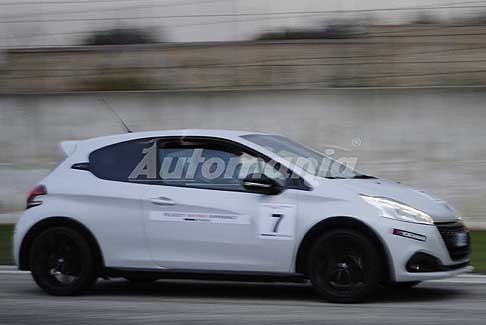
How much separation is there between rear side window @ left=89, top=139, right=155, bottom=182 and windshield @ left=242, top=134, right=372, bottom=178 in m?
1.12

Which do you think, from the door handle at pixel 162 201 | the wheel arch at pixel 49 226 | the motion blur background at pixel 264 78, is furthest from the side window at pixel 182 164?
the motion blur background at pixel 264 78

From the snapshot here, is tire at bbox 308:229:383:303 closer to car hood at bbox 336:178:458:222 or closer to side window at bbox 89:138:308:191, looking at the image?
car hood at bbox 336:178:458:222

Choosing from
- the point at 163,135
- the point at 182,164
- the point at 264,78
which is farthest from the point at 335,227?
the point at 264,78

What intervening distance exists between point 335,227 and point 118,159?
243 centimetres

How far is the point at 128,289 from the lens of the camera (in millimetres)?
10633

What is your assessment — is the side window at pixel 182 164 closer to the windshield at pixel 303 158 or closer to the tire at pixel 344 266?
the windshield at pixel 303 158

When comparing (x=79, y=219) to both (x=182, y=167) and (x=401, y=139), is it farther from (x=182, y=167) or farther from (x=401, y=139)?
(x=401, y=139)

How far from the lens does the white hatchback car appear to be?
9008 millimetres

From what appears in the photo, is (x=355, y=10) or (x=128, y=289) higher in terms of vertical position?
(x=355, y=10)

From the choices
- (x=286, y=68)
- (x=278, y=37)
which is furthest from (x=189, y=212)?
(x=278, y=37)

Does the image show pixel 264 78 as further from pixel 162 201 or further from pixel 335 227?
pixel 335 227

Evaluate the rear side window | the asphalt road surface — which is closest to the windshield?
the rear side window

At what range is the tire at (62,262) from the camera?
9742mm

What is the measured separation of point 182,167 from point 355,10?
1139 cm
